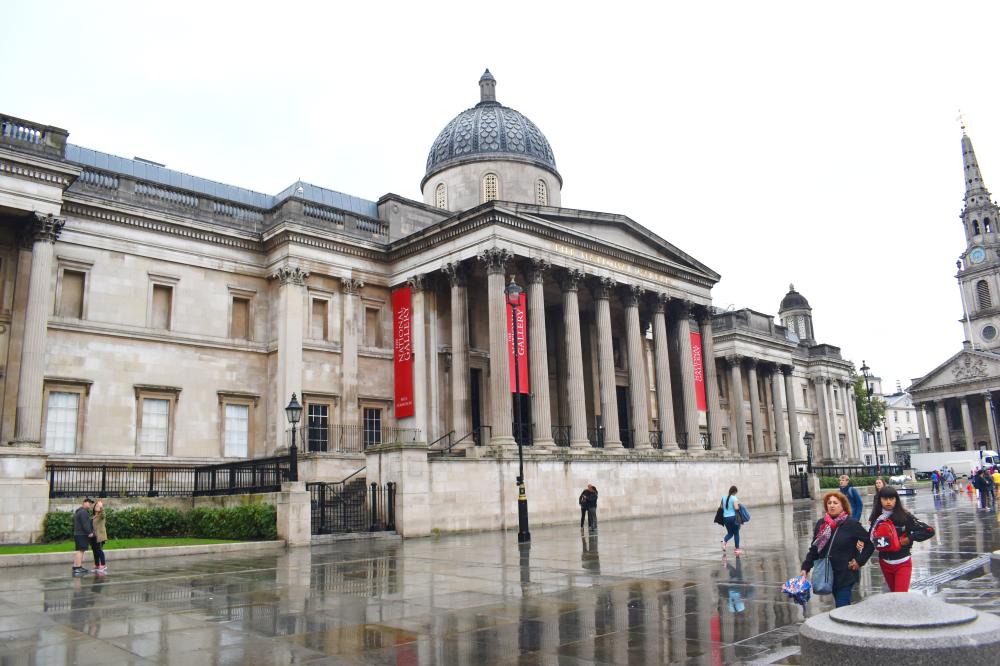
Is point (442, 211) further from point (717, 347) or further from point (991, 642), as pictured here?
point (991, 642)

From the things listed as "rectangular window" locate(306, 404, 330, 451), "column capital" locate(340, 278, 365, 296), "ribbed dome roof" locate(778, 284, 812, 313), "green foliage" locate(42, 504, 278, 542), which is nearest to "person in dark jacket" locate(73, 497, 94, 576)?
"green foliage" locate(42, 504, 278, 542)

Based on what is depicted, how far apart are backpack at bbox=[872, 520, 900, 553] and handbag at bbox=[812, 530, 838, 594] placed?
29.0 inches

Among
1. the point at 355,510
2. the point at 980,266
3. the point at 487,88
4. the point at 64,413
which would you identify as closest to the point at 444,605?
the point at 355,510

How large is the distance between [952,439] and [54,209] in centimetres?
10879

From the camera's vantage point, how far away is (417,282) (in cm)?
3497

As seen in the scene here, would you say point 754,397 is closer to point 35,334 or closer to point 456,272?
point 456,272

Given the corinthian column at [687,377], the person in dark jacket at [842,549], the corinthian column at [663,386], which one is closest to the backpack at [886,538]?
the person in dark jacket at [842,549]

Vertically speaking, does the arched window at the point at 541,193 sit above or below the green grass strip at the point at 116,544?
above

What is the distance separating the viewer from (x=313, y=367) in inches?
1313

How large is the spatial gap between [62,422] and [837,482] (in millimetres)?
45680

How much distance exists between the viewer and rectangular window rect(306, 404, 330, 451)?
32.8 m

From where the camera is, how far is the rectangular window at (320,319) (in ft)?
112

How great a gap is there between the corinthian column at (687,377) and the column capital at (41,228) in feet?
90.8

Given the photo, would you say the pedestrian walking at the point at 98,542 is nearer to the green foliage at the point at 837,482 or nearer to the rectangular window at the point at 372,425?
the rectangular window at the point at 372,425
